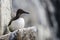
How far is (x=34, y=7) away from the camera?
2.39 m

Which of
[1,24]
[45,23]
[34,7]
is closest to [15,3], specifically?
[34,7]

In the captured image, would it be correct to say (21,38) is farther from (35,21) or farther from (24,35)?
(35,21)

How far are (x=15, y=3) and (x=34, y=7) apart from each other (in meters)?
0.30

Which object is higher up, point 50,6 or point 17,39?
point 50,6

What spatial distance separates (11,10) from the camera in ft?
6.90

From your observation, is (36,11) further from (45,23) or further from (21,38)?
(21,38)

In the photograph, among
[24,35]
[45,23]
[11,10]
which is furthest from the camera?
[45,23]

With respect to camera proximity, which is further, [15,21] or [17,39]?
[15,21]

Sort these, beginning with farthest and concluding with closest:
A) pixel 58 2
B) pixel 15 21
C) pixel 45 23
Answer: pixel 58 2 < pixel 45 23 < pixel 15 21

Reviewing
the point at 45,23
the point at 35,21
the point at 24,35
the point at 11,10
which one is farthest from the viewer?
the point at 45,23

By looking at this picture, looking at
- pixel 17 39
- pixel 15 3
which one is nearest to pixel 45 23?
pixel 15 3

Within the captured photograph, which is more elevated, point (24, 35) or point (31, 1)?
point (31, 1)

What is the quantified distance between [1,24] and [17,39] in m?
0.37

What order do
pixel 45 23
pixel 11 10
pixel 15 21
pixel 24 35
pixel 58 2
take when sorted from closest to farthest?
pixel 24 35 < pixel 15 21 < pixel 11 10 < pixel 45 23 < pixel 58 2
